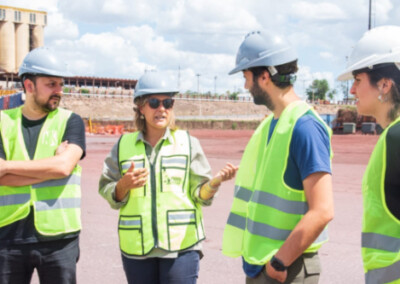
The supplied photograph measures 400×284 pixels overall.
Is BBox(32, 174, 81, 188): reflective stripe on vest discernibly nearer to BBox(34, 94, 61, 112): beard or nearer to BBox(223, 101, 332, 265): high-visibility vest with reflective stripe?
BBox(34, 94, 61, 112): beard

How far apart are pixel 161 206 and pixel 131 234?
0.84 feet

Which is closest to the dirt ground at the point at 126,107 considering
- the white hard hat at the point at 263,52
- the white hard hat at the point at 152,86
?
the white hard hat at the point at 152,86

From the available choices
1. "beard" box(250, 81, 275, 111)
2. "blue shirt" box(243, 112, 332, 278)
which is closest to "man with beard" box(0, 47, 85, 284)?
"beard" box(250, 81, 275, 111)

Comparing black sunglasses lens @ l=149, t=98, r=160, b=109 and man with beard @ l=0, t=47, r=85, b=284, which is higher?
black sunglasses lens @ l=149, t=98, r=160, b=109

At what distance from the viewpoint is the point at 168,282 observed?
344cm

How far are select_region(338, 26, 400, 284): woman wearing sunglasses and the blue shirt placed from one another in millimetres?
245

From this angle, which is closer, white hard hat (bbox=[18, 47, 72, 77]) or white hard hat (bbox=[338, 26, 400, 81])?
white hard hat (bbox=[338, 26, 400, 81])

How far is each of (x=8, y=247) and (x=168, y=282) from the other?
99cm

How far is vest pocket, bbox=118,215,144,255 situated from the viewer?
3.47m

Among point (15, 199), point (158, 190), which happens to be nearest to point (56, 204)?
point (15, 199)

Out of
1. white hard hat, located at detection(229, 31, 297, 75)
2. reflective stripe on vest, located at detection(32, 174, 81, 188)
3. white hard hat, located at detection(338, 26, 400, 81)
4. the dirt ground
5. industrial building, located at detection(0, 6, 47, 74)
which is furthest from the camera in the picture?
industrial building, located at detection(0, 6, 47, 74)

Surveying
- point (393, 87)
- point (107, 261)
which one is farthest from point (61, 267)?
point (107, 261)

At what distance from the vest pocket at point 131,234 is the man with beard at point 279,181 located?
2.29 ft

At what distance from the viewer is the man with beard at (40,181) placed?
3.41 m
